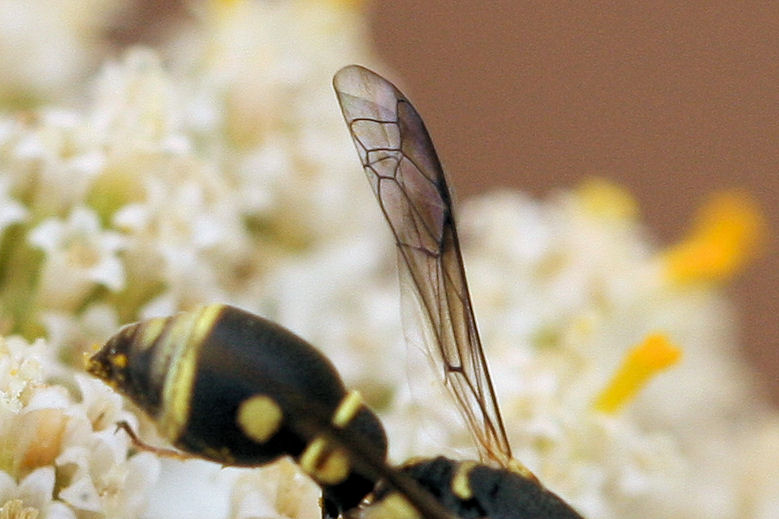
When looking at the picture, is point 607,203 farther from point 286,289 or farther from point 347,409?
point 347,409

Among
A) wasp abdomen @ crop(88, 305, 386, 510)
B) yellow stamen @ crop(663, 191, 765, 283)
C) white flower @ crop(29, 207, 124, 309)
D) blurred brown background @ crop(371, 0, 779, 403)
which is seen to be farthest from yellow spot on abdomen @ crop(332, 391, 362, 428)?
blurred brown background @ crop(371, 0, 779, 403)

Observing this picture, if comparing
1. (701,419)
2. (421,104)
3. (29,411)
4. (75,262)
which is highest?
(421,104)

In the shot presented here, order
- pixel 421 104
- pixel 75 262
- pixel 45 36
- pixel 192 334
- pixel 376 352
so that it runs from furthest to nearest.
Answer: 1. pixel 421 104
2. pixel 45 36
3. pixel 376 352
4. pixel 75 262
5. pixel 192 334

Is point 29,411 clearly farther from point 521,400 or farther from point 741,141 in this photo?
point 741,141

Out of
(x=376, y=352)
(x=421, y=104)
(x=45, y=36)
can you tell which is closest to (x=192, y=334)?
(x=376, y=352)

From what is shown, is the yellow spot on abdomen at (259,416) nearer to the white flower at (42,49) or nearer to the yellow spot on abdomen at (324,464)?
the yellow spot on abdomen at (324,464)

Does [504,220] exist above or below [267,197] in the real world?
above

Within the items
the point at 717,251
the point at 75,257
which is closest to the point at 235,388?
the point at 75,257
